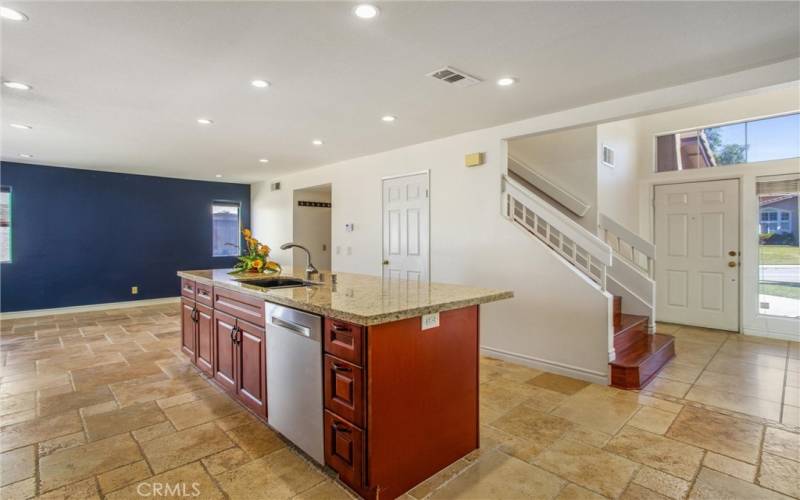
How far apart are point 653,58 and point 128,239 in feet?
26.2

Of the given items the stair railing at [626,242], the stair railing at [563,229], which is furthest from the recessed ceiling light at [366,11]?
the stair railing at [626,242]

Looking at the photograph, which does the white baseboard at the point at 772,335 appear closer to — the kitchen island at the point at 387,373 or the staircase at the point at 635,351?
the staircase at the point at 635,351

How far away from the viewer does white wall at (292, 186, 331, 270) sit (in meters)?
7.21

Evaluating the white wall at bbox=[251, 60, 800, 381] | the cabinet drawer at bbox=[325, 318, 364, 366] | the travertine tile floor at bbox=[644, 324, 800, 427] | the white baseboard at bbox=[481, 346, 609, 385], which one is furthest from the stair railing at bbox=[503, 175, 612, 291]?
the cabinet drawer at bbox=[325, 318, 364, 366]

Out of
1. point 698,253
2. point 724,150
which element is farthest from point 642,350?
point 724,150

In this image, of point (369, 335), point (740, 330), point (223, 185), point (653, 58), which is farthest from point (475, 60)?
point (223, 185)

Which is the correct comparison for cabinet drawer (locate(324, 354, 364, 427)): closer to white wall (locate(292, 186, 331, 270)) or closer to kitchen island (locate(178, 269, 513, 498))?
kitchen island (locate(178, 269, 513, 498))

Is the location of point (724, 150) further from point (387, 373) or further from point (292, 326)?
point (292, 326)

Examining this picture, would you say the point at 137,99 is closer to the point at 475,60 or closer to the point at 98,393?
the point at 98,393

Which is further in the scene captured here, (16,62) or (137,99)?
(137,99)

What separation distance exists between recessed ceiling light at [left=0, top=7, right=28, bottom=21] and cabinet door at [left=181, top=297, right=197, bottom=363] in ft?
7.61

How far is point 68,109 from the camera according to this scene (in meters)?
3.52

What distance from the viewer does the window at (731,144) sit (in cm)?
472

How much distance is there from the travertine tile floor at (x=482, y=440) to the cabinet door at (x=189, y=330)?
0.56ft
